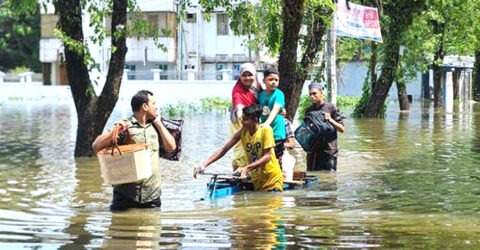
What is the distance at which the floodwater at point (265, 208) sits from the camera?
8629mm

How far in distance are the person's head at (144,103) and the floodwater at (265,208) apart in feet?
3.81

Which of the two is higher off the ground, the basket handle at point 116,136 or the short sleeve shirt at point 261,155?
the basket handle at point 116,136

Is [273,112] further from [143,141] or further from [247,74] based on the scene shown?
[143,141]

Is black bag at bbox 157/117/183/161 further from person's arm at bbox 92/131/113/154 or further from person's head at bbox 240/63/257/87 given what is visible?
person's head at bbox 240/63/257/87

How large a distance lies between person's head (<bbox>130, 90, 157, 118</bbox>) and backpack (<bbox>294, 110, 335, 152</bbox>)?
4.92 metres

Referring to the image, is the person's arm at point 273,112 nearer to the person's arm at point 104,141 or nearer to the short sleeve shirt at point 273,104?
the short sleeve shirt at point 273,104

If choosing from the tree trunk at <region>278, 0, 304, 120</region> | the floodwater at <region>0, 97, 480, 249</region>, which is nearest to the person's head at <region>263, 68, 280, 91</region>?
the floodwater at <region>0, 97, 480, 249</region>

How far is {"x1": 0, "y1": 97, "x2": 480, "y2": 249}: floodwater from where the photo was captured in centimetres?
863

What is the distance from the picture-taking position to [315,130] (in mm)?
14281

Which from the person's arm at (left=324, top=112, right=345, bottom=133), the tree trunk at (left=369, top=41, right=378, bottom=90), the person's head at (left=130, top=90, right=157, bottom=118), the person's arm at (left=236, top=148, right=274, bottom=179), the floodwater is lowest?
the floodwater

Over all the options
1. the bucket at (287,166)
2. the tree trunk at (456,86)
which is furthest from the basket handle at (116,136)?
the tree trunk at (456,86)

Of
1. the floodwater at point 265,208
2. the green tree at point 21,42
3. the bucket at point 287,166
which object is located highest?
the green tree at point 21,42

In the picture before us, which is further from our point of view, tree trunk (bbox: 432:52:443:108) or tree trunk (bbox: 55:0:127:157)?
tree trunk (bbox: 432:52:443:108)

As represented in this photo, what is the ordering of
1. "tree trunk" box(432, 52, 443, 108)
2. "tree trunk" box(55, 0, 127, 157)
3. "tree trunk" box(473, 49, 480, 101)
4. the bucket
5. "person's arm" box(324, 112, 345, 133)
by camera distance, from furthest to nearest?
"tree trunk" box(473, 49, 480, 101) → "tree trunk" box(432, 52, 443, 108) → "tree trunk" box(55, 0, 127, 157) → "person's arm" box(324, 112, 345, 133) → the bucket
